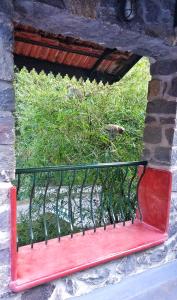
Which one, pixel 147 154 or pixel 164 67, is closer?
pixel 164 67

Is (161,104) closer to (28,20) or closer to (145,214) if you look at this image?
(145,214)

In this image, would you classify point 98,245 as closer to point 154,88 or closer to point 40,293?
point 40,293

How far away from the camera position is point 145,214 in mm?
2826

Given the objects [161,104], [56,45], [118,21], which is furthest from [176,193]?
[56,45]

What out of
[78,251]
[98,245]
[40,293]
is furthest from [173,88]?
[40,293]

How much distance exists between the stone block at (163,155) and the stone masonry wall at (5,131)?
Answer: 1455 millimetres

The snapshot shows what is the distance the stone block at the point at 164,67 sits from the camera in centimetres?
253

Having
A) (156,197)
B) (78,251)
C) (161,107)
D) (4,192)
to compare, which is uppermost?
(161,107)

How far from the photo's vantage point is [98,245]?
2.35m

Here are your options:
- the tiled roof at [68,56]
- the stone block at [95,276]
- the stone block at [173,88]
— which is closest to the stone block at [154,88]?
the stone block at [173,88]

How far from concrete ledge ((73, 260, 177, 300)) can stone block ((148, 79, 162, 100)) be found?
164 cm

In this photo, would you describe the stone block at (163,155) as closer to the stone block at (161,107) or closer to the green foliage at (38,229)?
the stone block at (161,107)

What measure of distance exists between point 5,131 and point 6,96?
8.0 inches

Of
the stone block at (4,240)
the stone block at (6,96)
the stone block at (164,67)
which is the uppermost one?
the stone block at (164,67)
